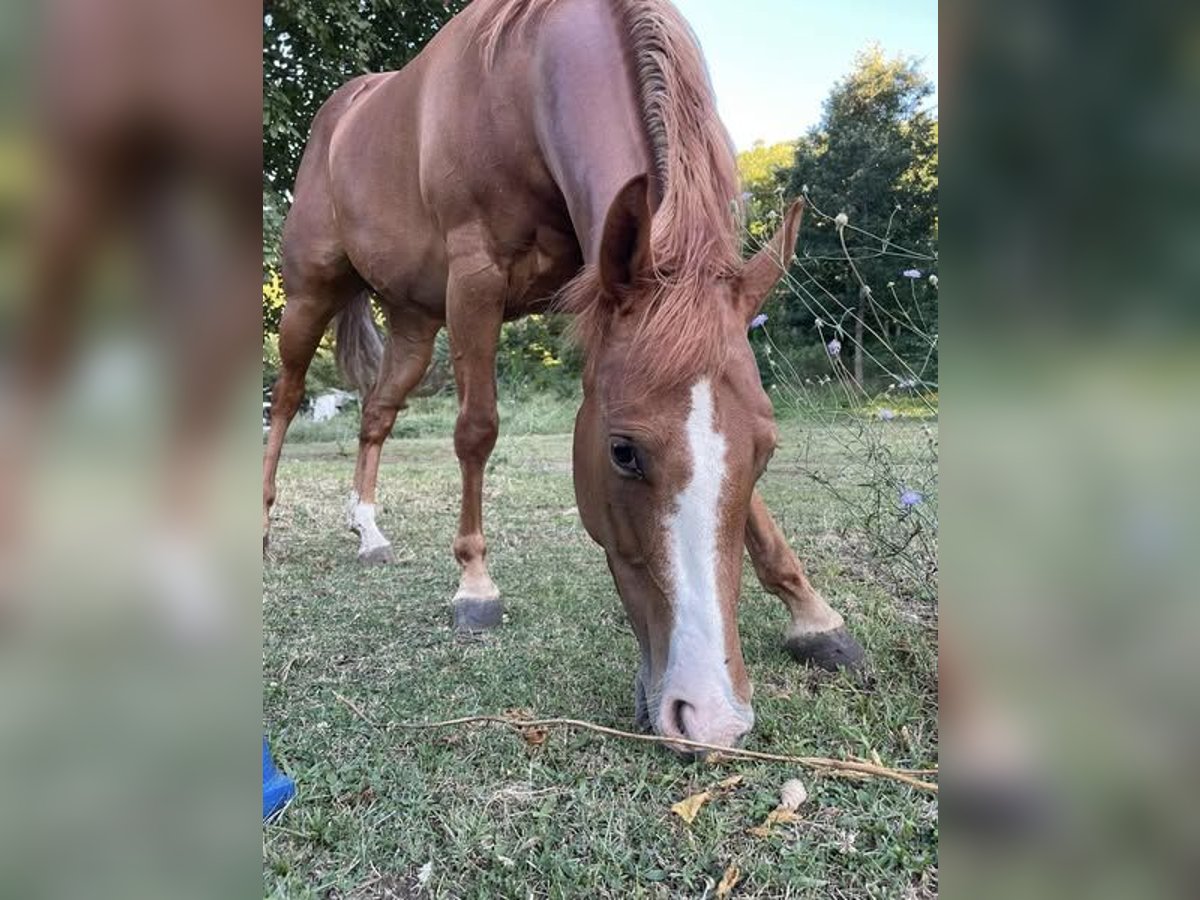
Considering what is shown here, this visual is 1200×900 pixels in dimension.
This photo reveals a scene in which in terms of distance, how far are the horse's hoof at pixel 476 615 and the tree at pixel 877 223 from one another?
144cm

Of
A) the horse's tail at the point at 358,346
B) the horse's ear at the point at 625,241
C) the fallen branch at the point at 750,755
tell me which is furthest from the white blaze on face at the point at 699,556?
the horse's tail at the point at 358,346

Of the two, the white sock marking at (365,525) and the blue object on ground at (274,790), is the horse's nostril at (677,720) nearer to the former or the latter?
the blue object on ground at (274,790)

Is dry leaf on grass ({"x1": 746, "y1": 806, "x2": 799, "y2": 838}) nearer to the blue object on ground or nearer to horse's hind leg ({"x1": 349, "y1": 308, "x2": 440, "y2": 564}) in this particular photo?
the blue object on ground

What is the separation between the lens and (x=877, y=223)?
10.1 ft

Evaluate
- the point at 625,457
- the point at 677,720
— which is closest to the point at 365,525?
the point at 625,457

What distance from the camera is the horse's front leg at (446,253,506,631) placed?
246cm

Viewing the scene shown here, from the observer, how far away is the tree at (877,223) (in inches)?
66.3

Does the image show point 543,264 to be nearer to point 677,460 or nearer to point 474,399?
point 474,399

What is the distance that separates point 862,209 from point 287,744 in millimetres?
3727

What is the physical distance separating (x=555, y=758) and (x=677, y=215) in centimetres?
115
